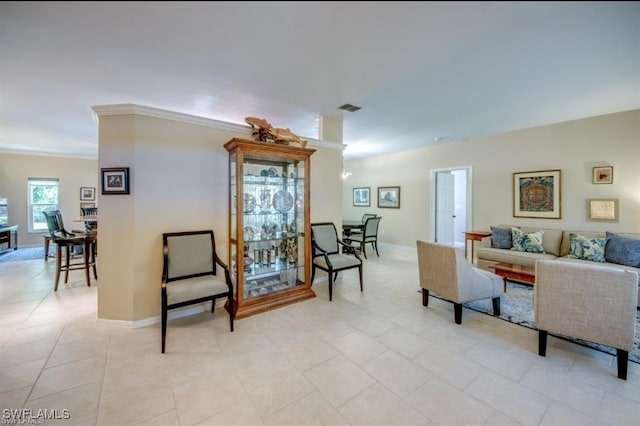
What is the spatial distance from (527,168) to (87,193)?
11141 mm

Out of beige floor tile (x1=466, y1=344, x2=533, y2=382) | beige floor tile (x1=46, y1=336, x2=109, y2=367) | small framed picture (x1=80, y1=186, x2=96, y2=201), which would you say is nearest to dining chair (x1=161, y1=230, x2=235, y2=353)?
beige floor tile (x1=46, y1=336, x2=109, y2=367)

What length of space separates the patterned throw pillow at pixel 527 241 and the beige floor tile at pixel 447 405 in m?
3.69

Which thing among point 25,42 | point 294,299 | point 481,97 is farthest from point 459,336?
point 25,42

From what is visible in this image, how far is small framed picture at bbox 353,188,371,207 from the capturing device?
8.23 m

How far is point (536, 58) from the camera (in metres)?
2.51

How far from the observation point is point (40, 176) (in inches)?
279

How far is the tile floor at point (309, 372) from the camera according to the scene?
167 cm

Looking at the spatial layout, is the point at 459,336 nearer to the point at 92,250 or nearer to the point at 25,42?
the point at 25,42

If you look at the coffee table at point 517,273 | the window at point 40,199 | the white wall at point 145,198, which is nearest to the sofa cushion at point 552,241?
the coffee table at point 517,273

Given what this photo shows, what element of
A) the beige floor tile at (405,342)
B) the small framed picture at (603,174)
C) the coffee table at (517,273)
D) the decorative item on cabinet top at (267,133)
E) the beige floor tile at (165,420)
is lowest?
the beige floor tile at (165,420)

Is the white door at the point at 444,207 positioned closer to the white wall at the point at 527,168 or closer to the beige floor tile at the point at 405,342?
the white wall at the point at 527,168

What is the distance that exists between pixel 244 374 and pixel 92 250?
4083mm

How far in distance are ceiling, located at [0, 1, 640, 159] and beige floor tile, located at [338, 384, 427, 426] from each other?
2.66 meters

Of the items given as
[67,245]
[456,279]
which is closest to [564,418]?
[456,279]
